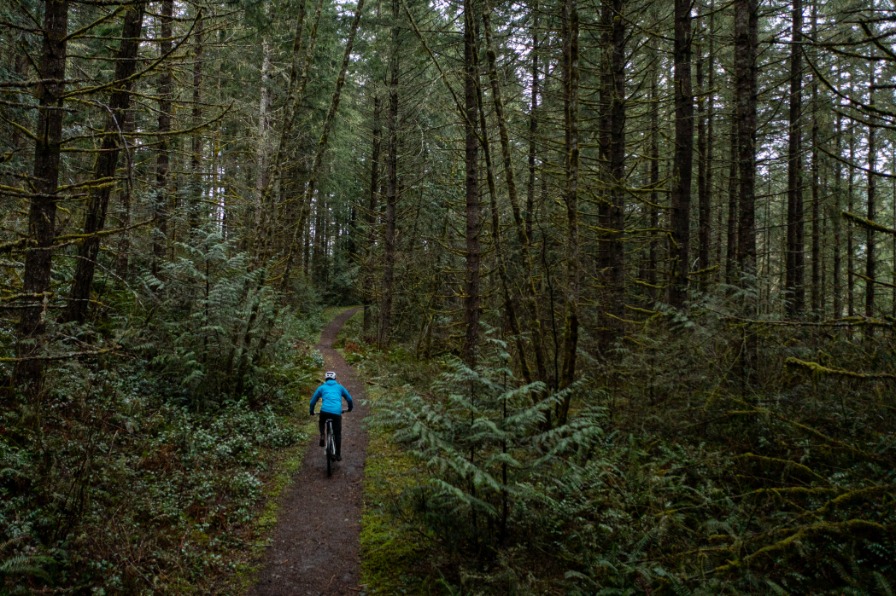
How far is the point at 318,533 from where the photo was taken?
6.64 metres

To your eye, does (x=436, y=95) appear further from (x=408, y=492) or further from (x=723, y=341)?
(x=408, y=492)

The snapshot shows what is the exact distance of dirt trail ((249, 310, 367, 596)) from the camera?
18.2 feet

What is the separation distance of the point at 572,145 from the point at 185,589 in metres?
7.75

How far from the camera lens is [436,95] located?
14.1m

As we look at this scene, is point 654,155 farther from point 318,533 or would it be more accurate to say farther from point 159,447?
point 159,447

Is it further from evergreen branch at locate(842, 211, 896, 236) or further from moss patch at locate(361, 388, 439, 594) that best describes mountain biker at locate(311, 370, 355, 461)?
evergreen branch at locate(842, 211, 896, 236)

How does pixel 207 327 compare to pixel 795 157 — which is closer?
pixel 207 327

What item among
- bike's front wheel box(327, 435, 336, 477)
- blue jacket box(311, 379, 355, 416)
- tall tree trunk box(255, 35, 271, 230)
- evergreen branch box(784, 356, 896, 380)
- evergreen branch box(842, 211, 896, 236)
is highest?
tall tree trunk box(255, 35, 271, 230)

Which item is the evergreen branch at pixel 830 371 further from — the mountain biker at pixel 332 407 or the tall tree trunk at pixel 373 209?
the tall tree trunk at pixel 373 209

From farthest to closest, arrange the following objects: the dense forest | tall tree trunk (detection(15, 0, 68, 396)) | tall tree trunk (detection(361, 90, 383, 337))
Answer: tall tree trunk (detection(361, 90, 383, 337))
tall tree trunk (detection(15, 0, 68, 396))
the dense forest

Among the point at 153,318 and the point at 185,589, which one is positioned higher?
the point at 153,318

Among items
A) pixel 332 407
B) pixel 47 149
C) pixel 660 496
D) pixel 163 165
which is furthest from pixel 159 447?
pixel 163 165

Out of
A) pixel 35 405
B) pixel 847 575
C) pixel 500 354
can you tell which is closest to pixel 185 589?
pixel 35 405

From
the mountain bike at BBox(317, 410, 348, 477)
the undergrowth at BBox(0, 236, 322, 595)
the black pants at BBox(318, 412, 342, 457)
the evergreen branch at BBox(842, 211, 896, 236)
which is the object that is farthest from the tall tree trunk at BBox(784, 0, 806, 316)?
the undergrowth at BBox(0, 236, 322, 595)
